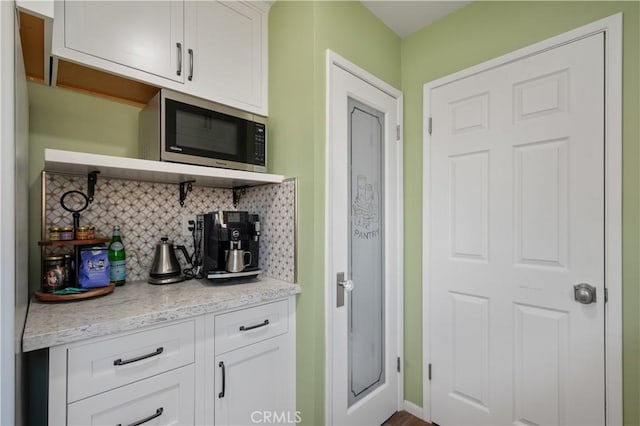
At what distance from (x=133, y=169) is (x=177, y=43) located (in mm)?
667

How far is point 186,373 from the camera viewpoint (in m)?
1.17

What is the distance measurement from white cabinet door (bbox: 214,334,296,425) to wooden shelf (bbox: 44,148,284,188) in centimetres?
81

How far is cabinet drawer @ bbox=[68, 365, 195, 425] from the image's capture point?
967mm

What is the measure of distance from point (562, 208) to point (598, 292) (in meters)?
0.38

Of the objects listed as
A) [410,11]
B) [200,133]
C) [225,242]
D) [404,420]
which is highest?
[410,11]

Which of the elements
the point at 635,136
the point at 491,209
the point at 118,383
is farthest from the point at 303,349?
the point at 635,136

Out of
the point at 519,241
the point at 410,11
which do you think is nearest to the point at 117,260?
the point at 519,241

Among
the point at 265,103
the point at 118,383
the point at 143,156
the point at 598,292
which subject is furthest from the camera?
the point at 265,103

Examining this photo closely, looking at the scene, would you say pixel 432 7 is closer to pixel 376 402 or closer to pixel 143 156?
pixel 143 156

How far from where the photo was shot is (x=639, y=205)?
120cm

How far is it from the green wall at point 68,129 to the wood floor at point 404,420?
2.01 metres

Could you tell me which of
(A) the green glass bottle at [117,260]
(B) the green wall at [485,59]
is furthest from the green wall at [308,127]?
(A) the green glass bottle at [117,260]

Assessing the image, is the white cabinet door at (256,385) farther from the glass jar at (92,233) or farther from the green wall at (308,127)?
the glass jar at (92,233)

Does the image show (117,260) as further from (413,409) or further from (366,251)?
(413,409)
